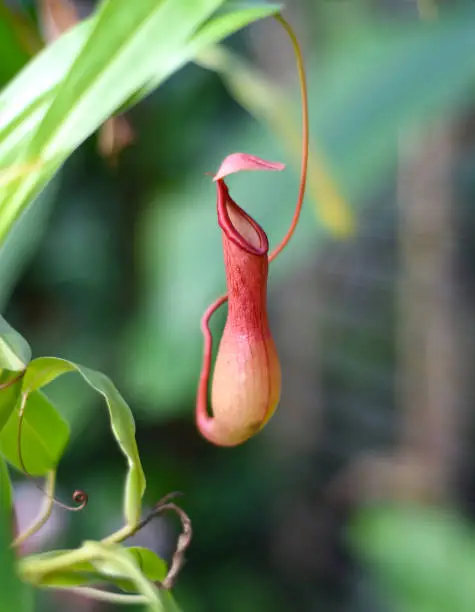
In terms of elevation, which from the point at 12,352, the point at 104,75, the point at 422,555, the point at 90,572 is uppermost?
the point at 104,75

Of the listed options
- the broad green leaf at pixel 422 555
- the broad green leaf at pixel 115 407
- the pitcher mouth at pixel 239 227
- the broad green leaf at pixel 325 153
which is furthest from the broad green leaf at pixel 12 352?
the broad green leaf at pixel 422 555

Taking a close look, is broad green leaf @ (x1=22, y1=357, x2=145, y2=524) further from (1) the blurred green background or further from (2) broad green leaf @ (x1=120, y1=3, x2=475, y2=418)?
(2) broad green leaf @ (x1=120, y1=3, x2=475, y2=418)

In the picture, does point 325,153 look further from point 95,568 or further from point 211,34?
point 95,568

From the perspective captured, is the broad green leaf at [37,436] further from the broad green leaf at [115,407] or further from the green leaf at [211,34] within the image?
the green leaf at [211,34]

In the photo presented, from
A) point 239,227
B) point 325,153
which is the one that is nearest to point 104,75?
point 239,227

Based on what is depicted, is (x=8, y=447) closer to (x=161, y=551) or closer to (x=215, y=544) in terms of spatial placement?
(x=161, y=551)

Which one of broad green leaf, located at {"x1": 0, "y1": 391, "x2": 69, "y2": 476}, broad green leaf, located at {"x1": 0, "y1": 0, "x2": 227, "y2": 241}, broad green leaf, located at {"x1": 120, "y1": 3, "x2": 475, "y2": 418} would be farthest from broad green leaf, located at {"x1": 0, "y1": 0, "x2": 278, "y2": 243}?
broad green leaf, located at {"x1": 120, "y1": 3, "x2": 475, "y2": 418}
